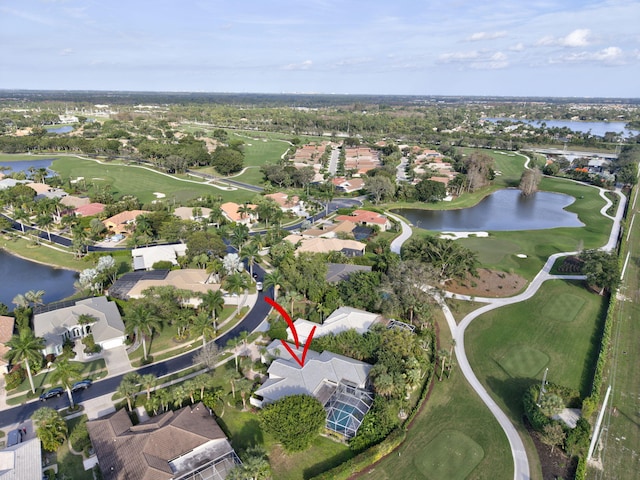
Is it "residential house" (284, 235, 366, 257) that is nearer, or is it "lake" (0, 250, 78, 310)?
"lake" (0, 250, 78, 310)

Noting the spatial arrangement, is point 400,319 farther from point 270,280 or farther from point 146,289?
point 146,289

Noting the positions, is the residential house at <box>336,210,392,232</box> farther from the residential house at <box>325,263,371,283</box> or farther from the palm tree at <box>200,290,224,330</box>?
the palm tree at <box>200,290,224,330</box>

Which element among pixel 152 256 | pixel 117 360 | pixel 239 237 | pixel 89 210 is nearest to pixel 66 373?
pixel 117 360

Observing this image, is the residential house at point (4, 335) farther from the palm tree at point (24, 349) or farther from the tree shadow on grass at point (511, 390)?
the tree shadow on grass at point (511, 390)

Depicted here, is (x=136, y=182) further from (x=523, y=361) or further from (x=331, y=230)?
(x=523, y=361)

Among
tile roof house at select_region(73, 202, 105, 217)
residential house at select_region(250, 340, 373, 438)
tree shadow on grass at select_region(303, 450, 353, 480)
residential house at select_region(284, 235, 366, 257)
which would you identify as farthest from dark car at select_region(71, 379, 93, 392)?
tile roof house at select_region(73, 202, 105, 217)

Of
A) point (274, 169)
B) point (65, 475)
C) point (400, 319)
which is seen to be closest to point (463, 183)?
point (274, 169)

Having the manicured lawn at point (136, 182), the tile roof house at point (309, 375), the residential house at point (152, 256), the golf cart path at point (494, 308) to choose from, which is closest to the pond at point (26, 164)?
the manicured lawn at point (136, 182)
